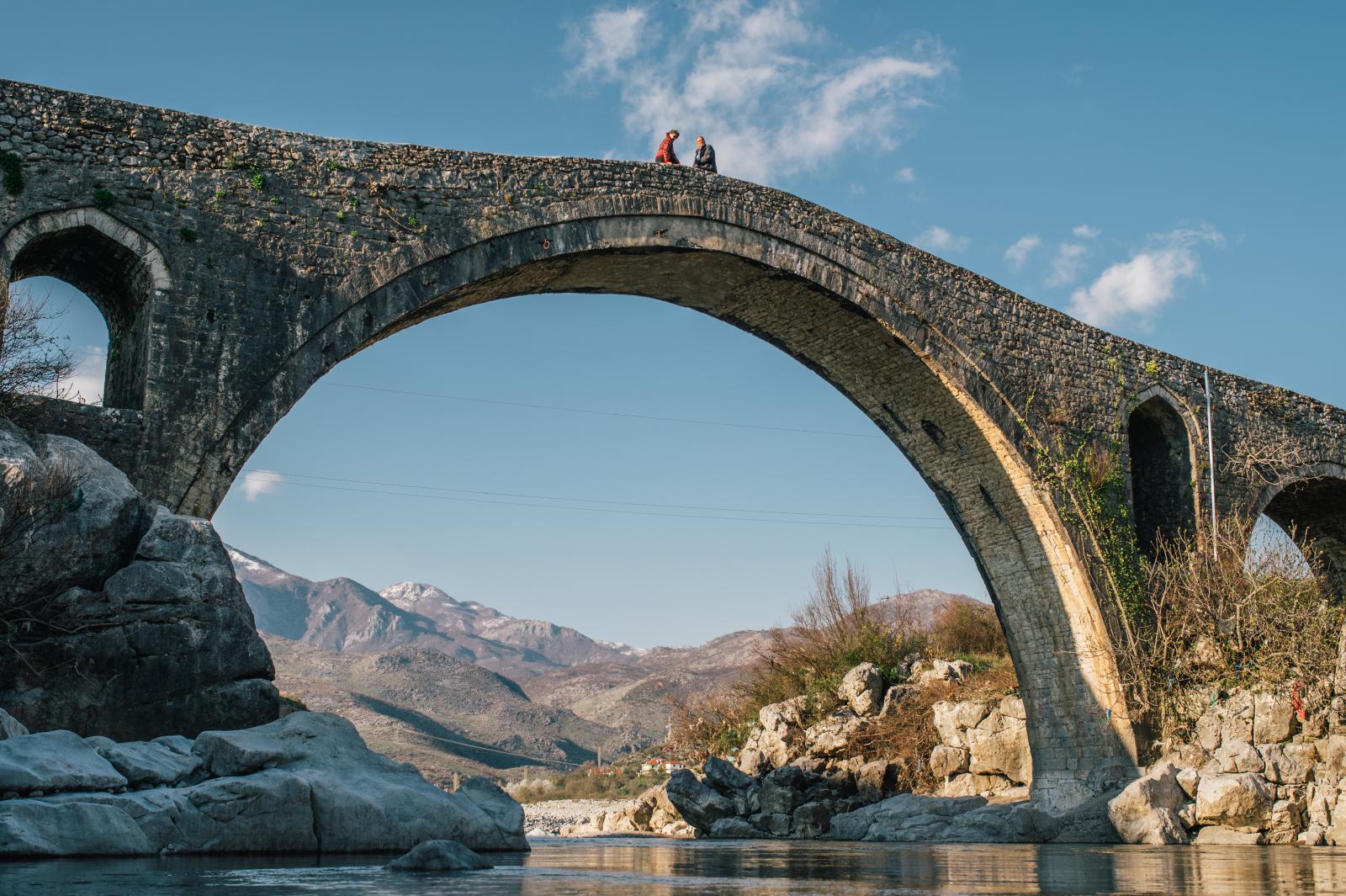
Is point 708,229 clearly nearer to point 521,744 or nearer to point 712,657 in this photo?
point 521,744

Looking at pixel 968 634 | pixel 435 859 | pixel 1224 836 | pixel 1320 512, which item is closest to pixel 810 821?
pixel 1224 836

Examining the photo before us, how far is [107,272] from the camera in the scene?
448 inches

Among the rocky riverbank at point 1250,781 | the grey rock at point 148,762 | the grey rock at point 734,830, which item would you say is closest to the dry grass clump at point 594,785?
the grey rock at point 734,830

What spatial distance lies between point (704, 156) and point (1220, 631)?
25.5ft

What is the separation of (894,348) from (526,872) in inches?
375

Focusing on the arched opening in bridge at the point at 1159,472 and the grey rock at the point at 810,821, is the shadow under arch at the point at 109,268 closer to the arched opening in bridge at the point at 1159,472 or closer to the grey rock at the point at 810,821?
the grey rock at the point at 810,821

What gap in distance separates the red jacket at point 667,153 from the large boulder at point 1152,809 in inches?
317

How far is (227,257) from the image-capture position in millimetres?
11141

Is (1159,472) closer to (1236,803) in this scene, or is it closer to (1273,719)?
(1273,719)

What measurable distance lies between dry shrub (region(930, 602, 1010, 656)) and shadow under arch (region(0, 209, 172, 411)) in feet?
46.2

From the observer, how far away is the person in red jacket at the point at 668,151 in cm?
1415

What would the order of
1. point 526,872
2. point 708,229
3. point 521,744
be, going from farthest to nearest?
1. point 521,744
2. point 708,229
3. point 526,872

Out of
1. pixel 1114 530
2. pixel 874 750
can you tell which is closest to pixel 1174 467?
pixel 1114 530

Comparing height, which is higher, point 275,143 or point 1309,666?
point 275,143
